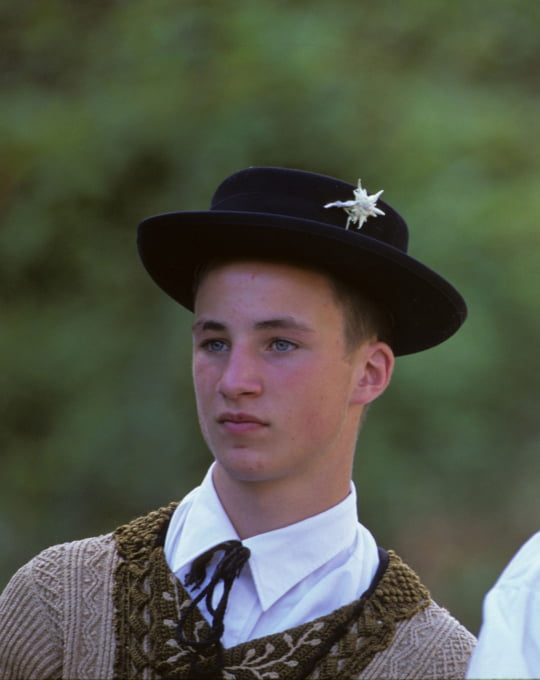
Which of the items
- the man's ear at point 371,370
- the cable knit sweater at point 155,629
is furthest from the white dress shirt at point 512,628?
the man's ear at point 371,370

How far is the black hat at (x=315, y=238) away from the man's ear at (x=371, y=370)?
0.10 m

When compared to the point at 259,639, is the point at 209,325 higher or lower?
higher

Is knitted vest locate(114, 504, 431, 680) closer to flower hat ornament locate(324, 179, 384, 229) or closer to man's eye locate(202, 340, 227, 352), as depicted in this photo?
man's eye locate(202, 340, 227, 352)

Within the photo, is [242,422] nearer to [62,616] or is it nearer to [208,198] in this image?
[62,616]

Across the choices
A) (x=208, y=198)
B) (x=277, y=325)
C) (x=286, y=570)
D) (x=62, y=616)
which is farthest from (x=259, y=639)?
(x=208, y=198)

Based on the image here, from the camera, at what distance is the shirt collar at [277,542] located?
2.46 meters

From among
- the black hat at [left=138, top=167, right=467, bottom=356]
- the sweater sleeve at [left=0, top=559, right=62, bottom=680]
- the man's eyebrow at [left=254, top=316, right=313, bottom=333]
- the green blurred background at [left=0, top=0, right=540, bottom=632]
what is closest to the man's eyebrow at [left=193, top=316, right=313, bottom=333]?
the man's eyebrow at [left=254, top=316, right=313, bottom=333]

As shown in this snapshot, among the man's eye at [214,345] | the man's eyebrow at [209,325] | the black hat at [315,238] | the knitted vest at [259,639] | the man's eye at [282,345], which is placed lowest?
the knitted vest at [259,639]

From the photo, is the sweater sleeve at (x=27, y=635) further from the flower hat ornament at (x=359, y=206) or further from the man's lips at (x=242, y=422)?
the flower hat ornament at (x=359, y=206)

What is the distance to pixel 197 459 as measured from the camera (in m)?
5.49

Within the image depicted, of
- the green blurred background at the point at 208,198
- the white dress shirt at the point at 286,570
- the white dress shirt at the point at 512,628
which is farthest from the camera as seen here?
the green blurred background at the point at 208,198

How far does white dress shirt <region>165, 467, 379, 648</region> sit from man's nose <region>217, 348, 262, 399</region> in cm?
34

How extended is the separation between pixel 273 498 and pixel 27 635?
2.18ft

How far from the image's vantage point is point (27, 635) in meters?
2.59
